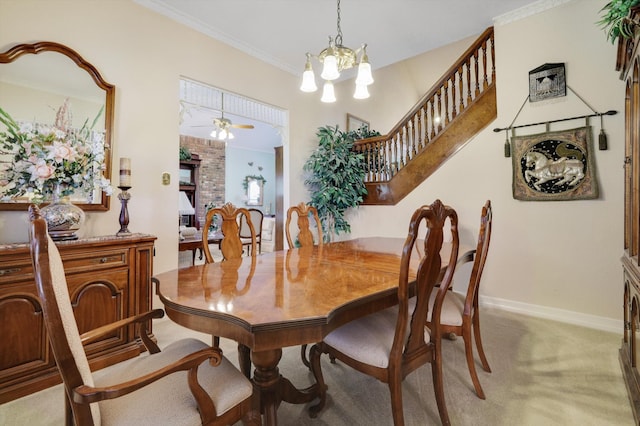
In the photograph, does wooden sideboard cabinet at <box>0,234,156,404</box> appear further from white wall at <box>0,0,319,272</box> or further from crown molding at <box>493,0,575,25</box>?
crown molding at <box>493,0,575,25</box>

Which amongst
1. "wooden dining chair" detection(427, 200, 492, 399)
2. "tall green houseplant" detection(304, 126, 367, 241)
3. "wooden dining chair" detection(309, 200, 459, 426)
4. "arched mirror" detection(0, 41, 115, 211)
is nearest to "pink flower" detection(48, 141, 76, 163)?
"arched mirror" detection(0, 41, 115, 211)

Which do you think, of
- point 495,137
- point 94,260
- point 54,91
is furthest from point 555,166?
point 54,91

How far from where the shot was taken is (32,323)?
70.2 inches

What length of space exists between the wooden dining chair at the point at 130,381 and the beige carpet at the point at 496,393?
66 cm

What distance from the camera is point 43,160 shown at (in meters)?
1.85

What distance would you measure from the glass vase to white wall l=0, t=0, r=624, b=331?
16.1 inches

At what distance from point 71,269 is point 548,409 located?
2.96 metres

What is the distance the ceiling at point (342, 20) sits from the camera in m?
2.96

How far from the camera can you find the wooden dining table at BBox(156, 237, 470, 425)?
95cm

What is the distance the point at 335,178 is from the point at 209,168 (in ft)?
17.6

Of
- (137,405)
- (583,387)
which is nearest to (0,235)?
(137,405)

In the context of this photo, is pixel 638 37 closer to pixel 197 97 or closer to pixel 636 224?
pixel 636 224

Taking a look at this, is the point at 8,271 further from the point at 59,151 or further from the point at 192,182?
the point at 192,182

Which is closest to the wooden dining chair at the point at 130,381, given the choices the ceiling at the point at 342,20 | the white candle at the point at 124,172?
the white candle at the point at 124,172
